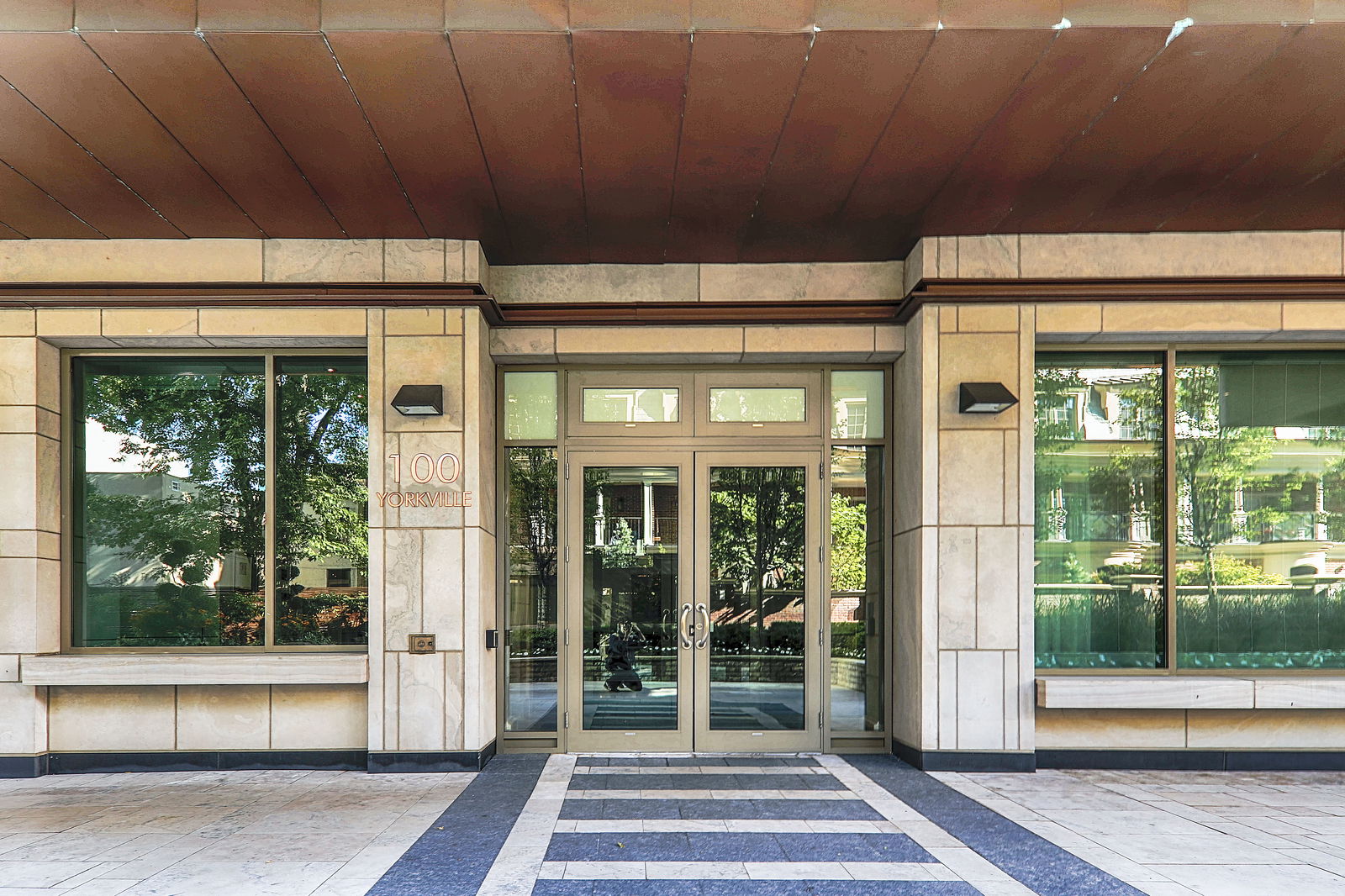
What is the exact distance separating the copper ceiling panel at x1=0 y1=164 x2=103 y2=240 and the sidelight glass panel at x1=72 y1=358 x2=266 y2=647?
0.97 metres

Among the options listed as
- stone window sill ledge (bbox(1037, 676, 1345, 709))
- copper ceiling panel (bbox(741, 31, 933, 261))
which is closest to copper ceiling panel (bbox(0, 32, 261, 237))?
copper ceiling panel (bbox(741, 31, 933, 261))

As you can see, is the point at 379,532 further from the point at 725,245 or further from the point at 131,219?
the point at 725,245

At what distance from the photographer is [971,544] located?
20.6 feet

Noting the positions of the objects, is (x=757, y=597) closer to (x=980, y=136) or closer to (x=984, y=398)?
(x=984, y=398)

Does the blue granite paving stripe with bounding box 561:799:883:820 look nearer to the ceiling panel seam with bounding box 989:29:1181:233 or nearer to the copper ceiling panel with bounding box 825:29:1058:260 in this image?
the copper ceiling panel with bounding box 825:29:1058:260

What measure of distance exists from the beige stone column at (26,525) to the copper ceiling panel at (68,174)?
90 centimetres

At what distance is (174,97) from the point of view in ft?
14.5

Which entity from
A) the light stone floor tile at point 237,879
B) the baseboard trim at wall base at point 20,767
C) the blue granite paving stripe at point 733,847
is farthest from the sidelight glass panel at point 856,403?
the baseboard trim at wall base at point 20,767

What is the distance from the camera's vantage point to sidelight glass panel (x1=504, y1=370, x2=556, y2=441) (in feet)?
23.2

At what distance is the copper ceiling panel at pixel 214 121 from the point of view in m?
4.05

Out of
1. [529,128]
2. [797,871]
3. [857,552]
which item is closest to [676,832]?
[797,871]

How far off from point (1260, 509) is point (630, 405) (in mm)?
4570

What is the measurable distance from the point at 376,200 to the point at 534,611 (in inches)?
122

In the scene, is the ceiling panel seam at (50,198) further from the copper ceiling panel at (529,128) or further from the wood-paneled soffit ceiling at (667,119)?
the copper ceiling panel at (529,128)
